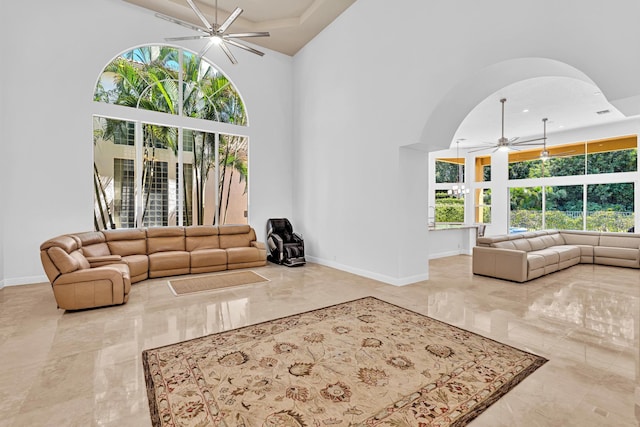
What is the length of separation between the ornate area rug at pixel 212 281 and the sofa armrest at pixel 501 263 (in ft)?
13.3

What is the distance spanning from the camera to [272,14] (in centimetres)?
642

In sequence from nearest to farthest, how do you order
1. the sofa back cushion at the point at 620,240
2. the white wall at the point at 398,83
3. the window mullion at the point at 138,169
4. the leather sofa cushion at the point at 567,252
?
1. the white wall at the point at 398,83
2. the window mullion at the point at 138,169
3. the leather sofa cushion at the point at 567,252
4. the sofa back cushion at the point at 620,240

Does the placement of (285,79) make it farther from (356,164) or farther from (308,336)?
(308,336)

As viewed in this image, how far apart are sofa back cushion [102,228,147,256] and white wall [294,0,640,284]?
3.46 metres

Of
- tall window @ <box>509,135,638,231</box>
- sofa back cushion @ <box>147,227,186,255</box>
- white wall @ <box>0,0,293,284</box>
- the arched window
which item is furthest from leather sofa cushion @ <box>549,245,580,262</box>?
white wall @ <box>0,0,293,284</box>

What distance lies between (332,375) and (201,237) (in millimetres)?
4812

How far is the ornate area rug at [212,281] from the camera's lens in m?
4.75

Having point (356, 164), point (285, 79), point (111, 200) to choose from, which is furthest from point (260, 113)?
point (111, 200)

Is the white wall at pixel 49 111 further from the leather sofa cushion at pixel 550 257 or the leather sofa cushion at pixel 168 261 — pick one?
the leather sofa cushion at pixel 550 257

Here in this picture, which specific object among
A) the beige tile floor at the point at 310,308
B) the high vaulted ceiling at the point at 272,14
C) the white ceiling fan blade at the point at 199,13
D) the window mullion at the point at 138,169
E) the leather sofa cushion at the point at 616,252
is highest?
the high vaulted ceiling at the point at 272,14

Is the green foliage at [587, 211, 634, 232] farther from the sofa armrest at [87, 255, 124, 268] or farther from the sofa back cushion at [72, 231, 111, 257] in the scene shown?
the sofa back cushion at [72, 231, 111, 257]

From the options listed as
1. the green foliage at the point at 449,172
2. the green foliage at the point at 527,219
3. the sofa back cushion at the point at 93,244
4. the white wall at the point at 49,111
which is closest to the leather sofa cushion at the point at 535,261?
the green foliage at the point at 527,219

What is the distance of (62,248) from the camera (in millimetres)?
3795

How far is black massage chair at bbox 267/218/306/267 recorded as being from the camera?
6.55 meters
